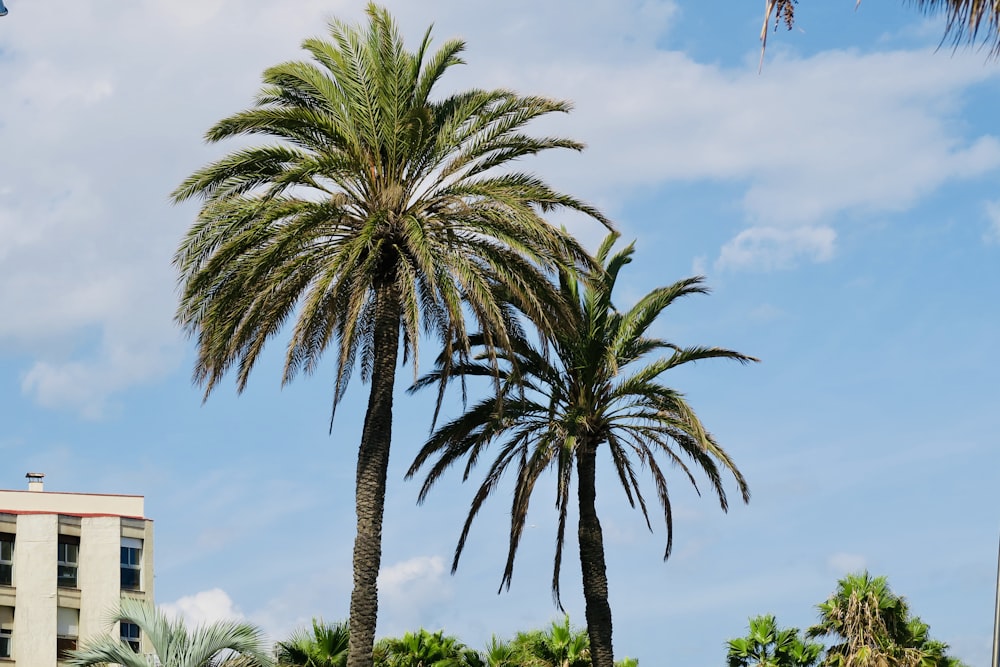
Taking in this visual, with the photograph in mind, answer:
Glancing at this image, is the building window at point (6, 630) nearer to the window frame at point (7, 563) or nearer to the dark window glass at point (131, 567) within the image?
the window frame at point (7, 563)

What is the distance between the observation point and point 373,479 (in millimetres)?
26734

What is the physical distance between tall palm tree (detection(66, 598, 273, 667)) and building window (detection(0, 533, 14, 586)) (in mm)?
37833

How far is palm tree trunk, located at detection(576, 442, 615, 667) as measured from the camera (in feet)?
109

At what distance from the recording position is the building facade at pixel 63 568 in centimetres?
5928

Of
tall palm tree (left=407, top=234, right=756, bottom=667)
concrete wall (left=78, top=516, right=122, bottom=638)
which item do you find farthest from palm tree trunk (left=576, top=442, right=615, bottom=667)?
concrete wall (left=78, top=516, right=122, bottom=638)

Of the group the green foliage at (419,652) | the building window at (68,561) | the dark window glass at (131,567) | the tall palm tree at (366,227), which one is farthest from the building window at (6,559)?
the tall palm tree at (366,227)

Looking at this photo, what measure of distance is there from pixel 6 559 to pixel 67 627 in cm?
399

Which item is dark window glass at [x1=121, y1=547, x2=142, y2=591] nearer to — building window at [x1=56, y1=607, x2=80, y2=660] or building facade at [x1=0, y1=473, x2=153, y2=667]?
building facade at [x1=0, y1=473, x2=153, y2=667]

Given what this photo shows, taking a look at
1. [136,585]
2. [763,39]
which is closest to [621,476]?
→ [763,39]

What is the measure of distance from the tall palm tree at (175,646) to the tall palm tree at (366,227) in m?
2.86

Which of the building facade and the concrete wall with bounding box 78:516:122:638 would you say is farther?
the concrete wall with bounding box 78:516:122:638

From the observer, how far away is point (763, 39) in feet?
34.9

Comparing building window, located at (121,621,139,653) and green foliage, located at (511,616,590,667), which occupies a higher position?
building window, located at (121,621,139,653)

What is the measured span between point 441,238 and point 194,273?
176 inches
